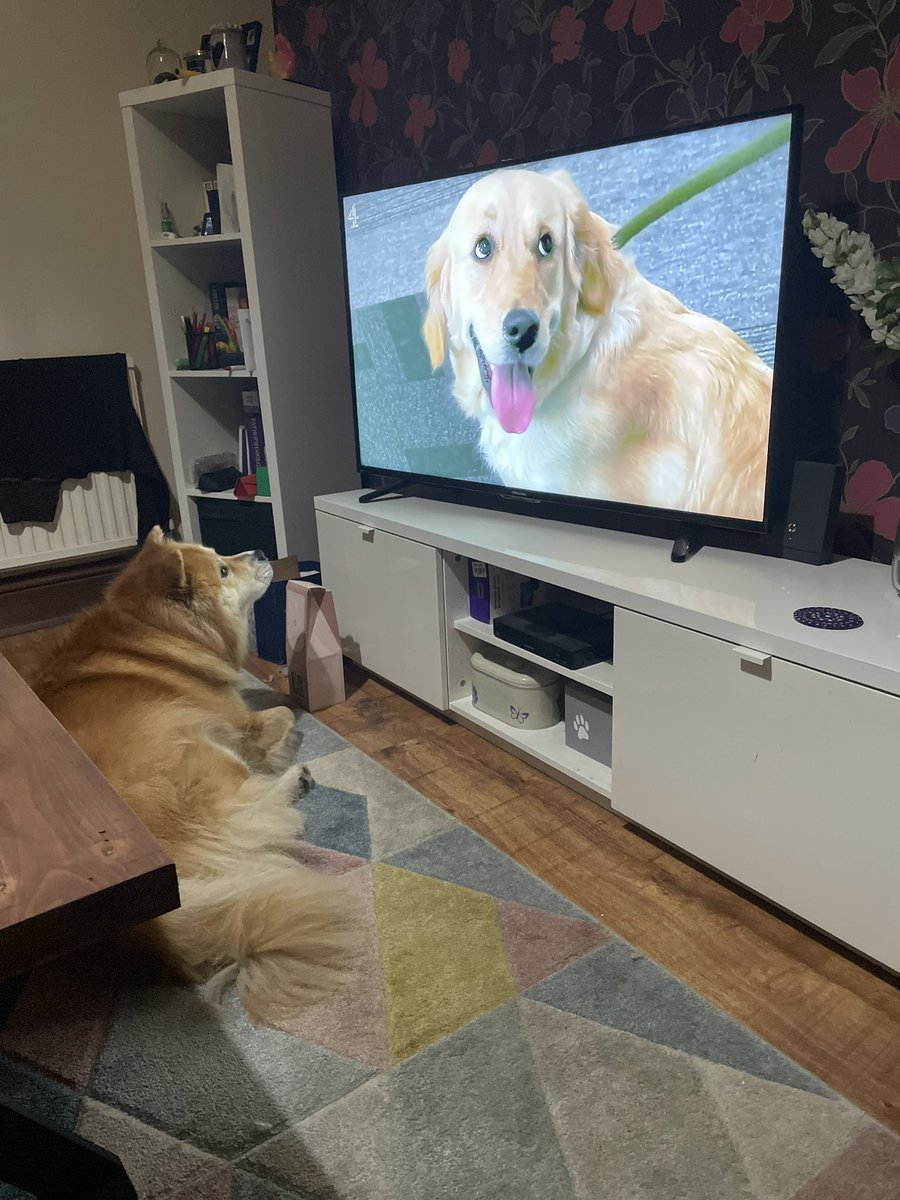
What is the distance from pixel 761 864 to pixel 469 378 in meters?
1.42

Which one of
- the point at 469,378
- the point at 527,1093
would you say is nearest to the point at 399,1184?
the point at 527,1093

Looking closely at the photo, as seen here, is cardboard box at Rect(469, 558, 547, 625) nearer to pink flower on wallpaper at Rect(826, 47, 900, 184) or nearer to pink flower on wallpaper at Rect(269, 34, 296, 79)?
pink flower on wallpaper at Rect(826, 47, 900, 184)

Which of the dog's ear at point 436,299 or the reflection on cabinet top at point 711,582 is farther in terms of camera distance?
the dog's ear at point 436,299

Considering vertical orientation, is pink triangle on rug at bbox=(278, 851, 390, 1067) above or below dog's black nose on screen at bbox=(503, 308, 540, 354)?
below

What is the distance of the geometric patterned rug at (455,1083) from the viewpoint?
111 cm

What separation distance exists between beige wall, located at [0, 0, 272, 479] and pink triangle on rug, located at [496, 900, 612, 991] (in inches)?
108

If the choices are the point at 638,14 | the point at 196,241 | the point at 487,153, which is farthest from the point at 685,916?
the point at 196,241

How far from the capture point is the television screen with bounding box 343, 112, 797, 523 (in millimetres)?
1658

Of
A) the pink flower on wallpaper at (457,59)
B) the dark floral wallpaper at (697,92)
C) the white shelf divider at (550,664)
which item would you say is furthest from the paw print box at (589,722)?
the pink flower on wallpaper at (457,59)

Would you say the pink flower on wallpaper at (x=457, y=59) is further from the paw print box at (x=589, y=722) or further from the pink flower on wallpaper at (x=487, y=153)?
the paw print box at (x=589, y=722)

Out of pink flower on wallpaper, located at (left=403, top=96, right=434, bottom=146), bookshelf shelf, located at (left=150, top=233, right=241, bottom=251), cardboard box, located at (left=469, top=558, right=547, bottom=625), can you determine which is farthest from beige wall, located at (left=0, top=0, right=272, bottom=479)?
cardboard box, located at (left=469, top=558, right=547, bottom=625)

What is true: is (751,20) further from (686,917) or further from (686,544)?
(686,917)

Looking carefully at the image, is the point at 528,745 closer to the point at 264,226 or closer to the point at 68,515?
the point at 264,226

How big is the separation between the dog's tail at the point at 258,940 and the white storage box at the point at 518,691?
0.82m
